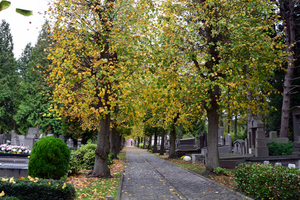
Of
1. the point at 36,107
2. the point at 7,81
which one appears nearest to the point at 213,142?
the point at 36,107

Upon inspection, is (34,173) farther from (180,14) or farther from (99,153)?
(180,14)

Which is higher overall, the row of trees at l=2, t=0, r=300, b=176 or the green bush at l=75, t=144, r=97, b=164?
the row of trees at l=2, t=0, r=300, b=176

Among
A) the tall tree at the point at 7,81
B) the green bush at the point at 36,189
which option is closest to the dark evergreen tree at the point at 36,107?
the tall tree at the point at 7,81

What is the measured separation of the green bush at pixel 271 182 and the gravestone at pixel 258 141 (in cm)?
1153

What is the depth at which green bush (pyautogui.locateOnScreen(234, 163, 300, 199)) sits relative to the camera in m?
6.79

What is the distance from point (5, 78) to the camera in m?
42.6

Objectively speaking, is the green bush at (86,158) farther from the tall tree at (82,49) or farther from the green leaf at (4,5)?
the green leaf at (4,5)

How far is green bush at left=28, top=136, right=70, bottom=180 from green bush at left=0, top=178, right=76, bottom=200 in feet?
11.2

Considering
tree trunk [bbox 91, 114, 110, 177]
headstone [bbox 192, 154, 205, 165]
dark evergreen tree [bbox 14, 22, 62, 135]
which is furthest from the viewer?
dark evergreen tree [bbox 14, 22, 62, 135]

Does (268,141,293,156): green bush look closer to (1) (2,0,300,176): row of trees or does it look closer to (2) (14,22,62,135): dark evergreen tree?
(1) (2,0,300,176): row of trees

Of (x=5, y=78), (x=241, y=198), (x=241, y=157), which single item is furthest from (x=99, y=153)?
(x=5, y=78)

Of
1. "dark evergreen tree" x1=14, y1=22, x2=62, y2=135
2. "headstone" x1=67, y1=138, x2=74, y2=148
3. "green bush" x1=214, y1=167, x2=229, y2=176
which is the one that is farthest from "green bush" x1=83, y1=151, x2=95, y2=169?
"dark evergreen tree" x1=14, y1=22, x2=62, y2=135

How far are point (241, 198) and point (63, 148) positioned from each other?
684 cm

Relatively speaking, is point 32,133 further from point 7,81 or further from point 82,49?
point 7,81
